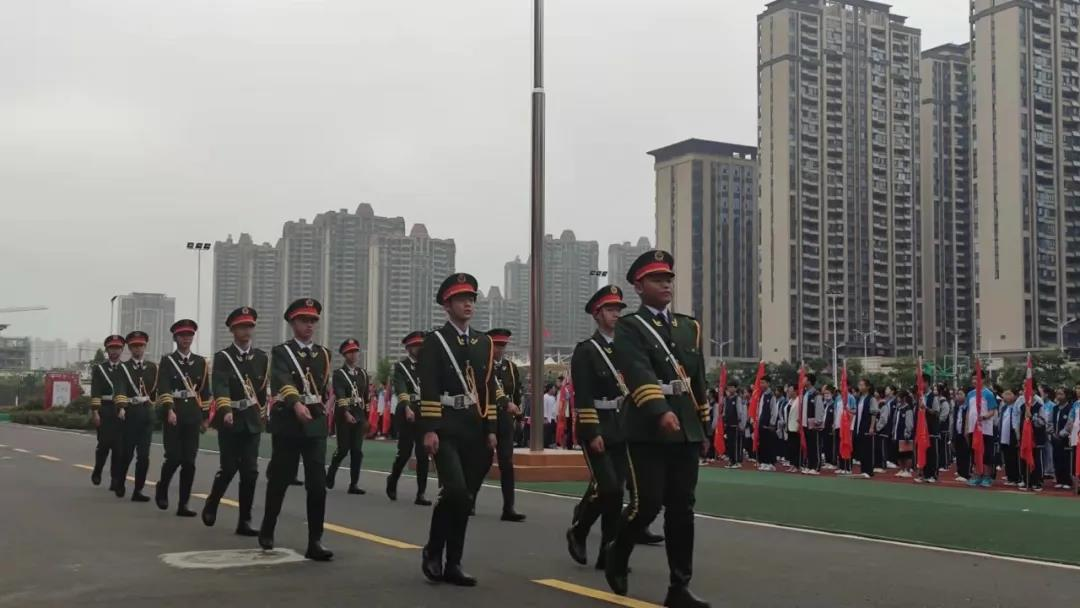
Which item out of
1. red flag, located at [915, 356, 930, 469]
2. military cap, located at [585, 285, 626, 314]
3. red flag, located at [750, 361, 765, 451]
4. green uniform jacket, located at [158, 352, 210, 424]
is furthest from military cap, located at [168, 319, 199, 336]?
red flag, located at [750, 361, 765, 451]

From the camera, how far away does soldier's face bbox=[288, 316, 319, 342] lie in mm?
8656

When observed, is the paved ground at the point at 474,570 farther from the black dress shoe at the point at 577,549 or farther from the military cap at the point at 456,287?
the military cap at the point at 456,287

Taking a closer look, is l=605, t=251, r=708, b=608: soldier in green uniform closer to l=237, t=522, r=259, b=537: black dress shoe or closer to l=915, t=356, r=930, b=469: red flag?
l=237, t=522, r=259, b=537: black dress shoe

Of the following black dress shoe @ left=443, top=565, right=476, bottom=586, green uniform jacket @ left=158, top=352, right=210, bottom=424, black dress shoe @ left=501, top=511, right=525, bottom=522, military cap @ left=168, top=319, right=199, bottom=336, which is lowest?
black dress shoe @ left=501, top=511, right=525, bottom=522

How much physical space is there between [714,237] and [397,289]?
38442 mm

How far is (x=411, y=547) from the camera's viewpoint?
9070 millimetres

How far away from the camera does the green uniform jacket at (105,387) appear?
45.0 feet

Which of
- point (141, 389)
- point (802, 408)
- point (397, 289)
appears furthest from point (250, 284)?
point (141, 389)

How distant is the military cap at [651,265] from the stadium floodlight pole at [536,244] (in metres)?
9.41

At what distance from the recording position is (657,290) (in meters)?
6.61

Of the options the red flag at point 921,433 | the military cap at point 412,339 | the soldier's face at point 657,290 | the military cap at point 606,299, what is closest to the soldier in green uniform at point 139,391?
the military cap at point 412,339

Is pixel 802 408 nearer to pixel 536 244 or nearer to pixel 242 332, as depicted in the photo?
pixel 536 244

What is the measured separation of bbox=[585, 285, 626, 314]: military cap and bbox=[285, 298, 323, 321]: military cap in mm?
2165

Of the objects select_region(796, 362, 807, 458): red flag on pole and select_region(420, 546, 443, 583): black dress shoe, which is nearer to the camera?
select_region(420, 546, 443, 583): black dress shoe
